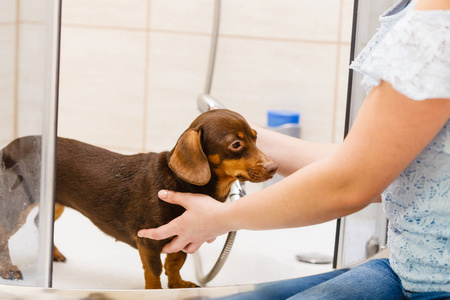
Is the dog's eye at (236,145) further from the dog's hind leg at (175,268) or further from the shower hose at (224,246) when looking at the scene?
the dog's hind leg at (175,268)

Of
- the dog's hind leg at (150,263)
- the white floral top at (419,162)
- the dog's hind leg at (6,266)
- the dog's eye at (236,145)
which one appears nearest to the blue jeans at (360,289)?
the white floral top at (419,162)

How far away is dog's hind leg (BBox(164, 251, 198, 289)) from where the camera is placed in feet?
3.17

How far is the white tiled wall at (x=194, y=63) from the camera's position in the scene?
4.05ft

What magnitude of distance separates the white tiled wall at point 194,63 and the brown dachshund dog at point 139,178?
0.41 feet

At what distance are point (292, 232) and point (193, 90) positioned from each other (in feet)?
1.33

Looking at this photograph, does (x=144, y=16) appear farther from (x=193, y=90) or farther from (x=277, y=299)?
(x=277, y=299)

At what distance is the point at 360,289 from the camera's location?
2.92ft

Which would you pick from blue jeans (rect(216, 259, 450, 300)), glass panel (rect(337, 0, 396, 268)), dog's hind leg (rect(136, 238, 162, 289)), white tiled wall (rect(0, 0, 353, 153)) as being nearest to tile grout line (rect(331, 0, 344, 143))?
white tiled wall (rect(0, 0, 353, 153))

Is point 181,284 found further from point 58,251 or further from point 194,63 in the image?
point 194,63

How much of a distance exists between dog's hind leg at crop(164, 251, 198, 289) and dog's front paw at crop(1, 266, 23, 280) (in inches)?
8.6

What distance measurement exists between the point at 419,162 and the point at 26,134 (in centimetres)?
55

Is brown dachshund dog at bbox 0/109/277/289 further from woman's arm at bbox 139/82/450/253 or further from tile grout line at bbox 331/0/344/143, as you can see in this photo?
tile grout line at bbox 331/0/344/143

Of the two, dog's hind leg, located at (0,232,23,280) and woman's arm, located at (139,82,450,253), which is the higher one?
woman's arm, located at (139,82,450,253)

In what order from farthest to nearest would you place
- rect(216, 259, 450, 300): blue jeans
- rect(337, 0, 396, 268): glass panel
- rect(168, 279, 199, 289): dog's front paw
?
rect(337, 0, 396, 268): glass panel
rect(168, 279, 199, 289): dog's front paw
rect(216, 259, 450, 300): blue jeans
